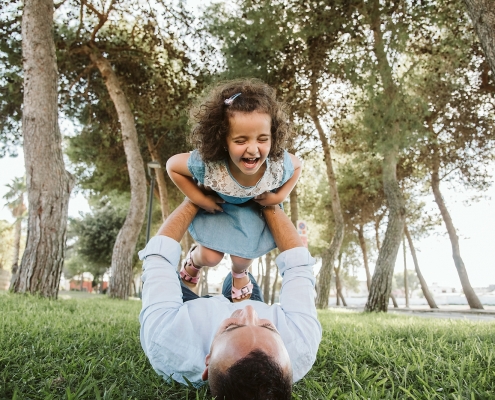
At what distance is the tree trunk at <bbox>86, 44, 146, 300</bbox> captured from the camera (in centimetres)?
1138

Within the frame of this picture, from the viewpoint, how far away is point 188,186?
11.3ft

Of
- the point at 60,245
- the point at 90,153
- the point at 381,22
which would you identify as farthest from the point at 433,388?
the point at 90,153

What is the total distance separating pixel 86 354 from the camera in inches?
109

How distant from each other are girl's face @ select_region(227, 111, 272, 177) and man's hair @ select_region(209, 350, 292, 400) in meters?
1.94

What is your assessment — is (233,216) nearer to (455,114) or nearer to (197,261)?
(197,261)

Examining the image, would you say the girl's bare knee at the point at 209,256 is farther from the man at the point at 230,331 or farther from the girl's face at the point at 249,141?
the man at the point at 230,331

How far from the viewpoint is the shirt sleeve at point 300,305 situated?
1.99 metres

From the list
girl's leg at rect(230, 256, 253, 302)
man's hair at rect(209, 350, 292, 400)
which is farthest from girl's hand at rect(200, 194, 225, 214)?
man's hair at rect(209, 350, 292, 400)

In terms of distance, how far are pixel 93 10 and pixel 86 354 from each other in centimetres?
1097

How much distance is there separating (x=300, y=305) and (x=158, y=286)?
2.50 feet

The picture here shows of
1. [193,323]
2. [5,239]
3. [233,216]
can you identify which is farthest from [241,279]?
[5,239]

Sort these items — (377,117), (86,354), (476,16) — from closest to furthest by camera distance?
(86,354)
(476,16)
(377,117)

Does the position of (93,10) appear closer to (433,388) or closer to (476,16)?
(476,16)

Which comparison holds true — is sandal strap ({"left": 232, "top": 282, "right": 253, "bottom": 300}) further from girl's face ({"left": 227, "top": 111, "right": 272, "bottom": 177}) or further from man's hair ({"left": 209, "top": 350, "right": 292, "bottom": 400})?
man's hair ({"left": 209, "top": 350, "right": 292, "bottom": 400})
